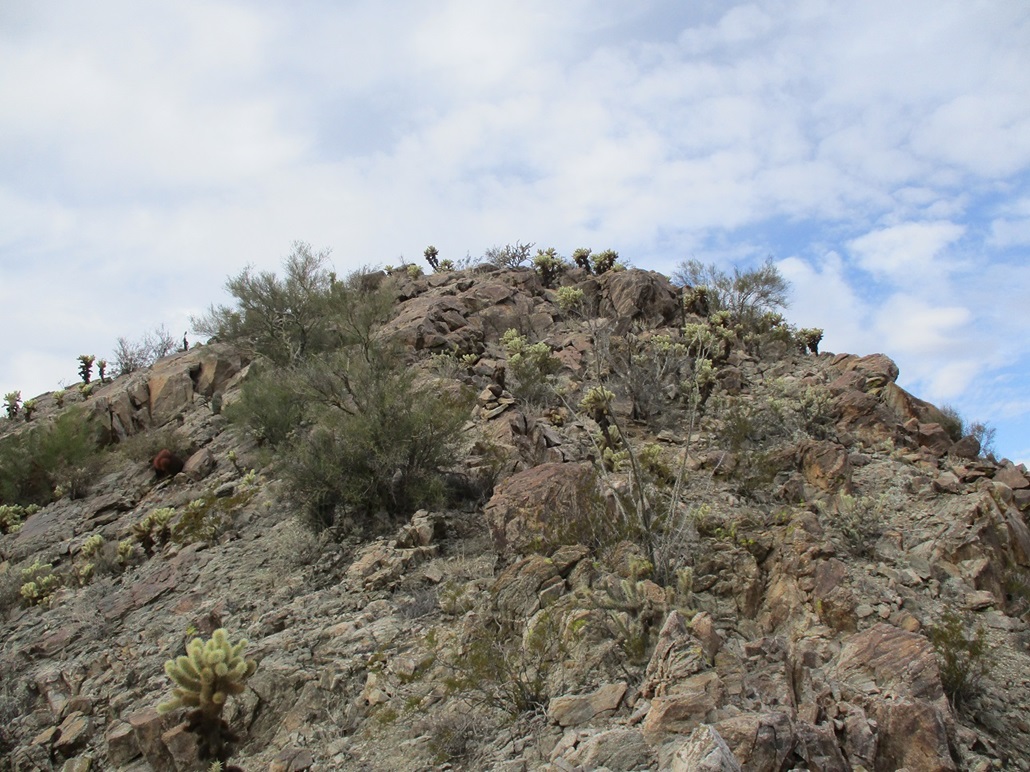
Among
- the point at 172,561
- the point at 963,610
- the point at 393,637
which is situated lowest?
the point at 963,610

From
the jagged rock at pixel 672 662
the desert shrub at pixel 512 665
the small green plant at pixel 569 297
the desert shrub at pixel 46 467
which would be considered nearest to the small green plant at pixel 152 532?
the desert shrub at pixel 46 467

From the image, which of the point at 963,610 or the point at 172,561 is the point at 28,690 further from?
the point at 963,610

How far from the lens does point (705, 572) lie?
682 centimetres

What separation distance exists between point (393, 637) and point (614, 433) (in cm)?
523

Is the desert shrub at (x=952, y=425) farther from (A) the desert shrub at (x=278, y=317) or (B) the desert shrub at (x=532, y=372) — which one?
(A) the desert shrub at (x=278, y=317)

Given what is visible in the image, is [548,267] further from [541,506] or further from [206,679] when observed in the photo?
[206,679]

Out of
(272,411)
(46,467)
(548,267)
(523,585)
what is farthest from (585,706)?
(548,267)

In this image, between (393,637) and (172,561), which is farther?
(172,561)

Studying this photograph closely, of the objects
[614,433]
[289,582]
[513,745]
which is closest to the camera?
[513,745]

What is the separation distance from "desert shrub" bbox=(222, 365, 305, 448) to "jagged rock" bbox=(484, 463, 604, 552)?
19.9 feet

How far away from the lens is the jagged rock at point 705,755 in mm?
3703

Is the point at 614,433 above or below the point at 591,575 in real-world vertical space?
above

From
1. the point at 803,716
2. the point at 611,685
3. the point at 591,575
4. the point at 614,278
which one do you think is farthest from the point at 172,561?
the point at 614,278

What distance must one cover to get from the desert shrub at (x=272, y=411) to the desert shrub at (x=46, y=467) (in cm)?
378
